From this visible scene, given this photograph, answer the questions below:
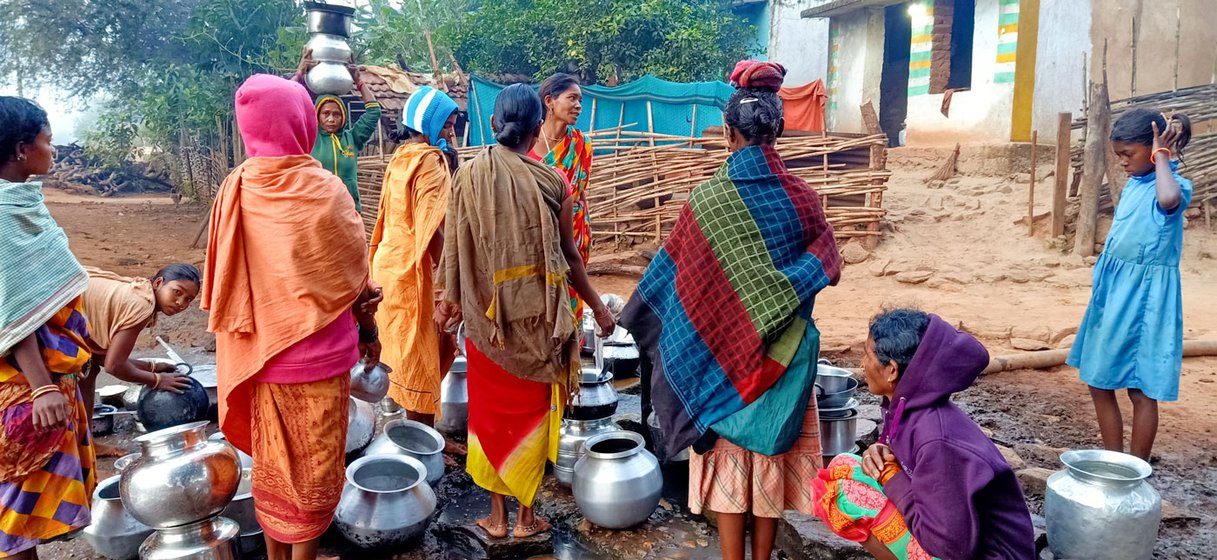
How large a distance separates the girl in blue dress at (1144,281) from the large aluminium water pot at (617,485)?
2065 mm

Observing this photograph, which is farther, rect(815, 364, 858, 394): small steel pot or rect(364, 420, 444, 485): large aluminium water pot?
rect(815, 364, 858, 394): small steel pot

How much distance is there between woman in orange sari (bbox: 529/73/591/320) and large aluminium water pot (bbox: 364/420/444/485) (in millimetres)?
867

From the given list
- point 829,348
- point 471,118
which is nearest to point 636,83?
point 471,118

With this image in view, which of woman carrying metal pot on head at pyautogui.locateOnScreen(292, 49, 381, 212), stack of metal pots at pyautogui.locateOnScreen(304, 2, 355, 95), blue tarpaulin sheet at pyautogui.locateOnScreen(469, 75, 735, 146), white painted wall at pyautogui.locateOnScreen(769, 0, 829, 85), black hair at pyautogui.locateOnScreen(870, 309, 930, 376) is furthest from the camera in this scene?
white painted wall at pyautogui.locateOnScreen(769, 0, 829, 85)

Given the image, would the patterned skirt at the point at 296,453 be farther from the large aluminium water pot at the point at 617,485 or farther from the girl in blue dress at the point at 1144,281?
the girl in blue dress at the point at 1144,281

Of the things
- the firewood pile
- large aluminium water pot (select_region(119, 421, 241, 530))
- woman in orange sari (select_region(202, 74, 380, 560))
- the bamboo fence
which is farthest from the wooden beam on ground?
the firewood pile

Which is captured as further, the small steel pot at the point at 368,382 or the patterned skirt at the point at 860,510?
the small steel pot at the point at 368,382

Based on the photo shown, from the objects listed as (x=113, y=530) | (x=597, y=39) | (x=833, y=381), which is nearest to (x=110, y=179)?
(x=597, y=39)

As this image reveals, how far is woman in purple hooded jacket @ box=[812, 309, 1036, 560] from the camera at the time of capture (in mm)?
1935

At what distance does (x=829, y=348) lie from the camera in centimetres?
623

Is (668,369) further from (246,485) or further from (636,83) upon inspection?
(636,83)

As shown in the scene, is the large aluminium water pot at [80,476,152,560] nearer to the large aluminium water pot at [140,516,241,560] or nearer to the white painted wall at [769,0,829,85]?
the large aluminium water pot at [140,516,241,560]

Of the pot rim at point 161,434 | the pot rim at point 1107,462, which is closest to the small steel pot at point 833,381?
the pot rim at point 1107,462

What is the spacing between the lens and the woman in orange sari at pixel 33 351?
2.24m
